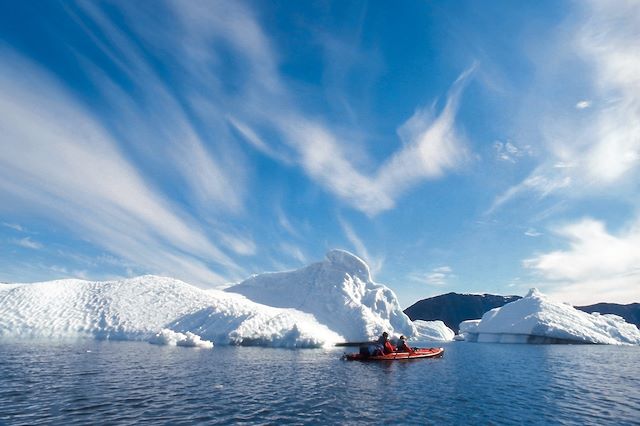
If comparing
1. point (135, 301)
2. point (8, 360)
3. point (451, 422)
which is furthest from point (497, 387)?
point (135, 301)

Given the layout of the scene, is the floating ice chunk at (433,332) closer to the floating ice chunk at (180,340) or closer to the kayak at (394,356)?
the kayak at (394,356)

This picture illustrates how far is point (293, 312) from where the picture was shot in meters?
64.6

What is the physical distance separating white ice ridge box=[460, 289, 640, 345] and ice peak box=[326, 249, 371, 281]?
36921 mm

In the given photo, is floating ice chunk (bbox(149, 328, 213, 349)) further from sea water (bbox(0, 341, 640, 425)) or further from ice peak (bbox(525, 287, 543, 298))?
ice peak (bbox(525, 287, 543, 298))

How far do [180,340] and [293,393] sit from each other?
3710cm

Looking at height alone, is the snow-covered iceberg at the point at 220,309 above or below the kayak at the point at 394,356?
above

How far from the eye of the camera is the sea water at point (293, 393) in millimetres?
16047

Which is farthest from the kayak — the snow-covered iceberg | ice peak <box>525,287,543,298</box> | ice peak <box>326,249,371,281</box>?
ice peak <box>525,287,543,298</box>

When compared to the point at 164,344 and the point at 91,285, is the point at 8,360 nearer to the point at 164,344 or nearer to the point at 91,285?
the point at 164,344

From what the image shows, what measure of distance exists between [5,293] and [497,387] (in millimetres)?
80609

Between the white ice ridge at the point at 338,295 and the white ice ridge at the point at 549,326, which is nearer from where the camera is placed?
the white ice ridge at the point at 338,295

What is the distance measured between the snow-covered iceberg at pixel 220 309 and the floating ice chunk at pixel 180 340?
5.5 inches

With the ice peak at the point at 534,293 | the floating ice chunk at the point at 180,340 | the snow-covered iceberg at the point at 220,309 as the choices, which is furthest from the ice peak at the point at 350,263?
the ice peak at the point at 534,293

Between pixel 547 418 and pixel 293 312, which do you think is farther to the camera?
pixel 293 312
